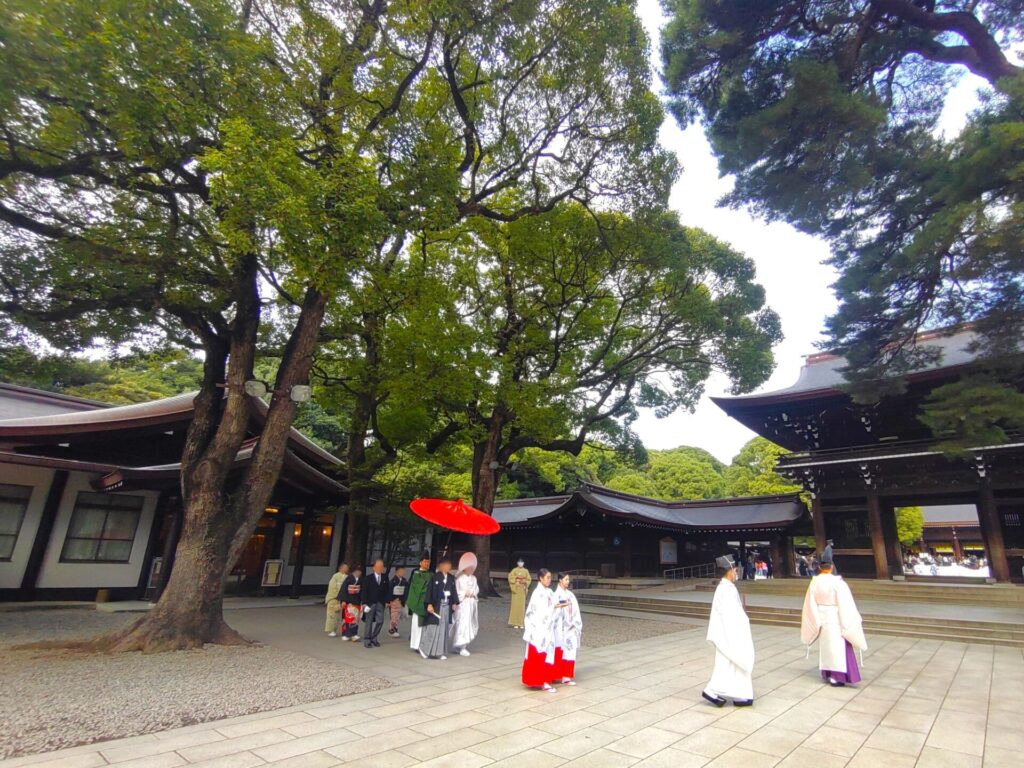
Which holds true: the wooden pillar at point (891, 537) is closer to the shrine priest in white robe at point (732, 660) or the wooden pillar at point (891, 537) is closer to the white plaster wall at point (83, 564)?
the shrine priest in white robe at point (732, 660)

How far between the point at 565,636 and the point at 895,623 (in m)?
9.59

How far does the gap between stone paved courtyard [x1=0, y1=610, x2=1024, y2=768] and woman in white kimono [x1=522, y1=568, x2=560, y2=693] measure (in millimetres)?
208

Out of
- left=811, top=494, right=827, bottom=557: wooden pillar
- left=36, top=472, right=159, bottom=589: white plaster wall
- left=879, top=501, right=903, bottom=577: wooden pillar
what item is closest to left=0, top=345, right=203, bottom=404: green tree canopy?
left=36, top=472, right=159, bottom=589: white plaster wall

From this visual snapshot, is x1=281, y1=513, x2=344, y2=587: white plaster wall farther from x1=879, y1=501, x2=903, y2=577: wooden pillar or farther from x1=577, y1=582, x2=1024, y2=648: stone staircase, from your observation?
x1=879, y1=501, x2=903, y2=577: wooden pillar

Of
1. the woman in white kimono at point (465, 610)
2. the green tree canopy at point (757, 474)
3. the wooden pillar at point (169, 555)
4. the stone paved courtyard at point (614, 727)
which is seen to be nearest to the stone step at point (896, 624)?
the stone paved courtyard at point (614, 727)

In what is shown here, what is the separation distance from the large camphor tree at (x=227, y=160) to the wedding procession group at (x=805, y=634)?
6891 mm

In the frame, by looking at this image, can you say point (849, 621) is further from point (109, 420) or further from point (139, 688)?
point (109, 420)

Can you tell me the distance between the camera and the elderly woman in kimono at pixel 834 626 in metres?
6.57

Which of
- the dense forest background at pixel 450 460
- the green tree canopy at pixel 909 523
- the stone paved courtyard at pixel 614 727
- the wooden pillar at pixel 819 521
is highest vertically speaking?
the dense forest background at pixel 450 460

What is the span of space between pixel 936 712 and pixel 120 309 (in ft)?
44.8

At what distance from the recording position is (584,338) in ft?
53.4

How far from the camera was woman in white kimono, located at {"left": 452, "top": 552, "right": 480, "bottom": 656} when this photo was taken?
8.35 m

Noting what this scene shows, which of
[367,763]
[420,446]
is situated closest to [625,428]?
[420,446]

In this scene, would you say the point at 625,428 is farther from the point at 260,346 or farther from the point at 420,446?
the point at 260,346
